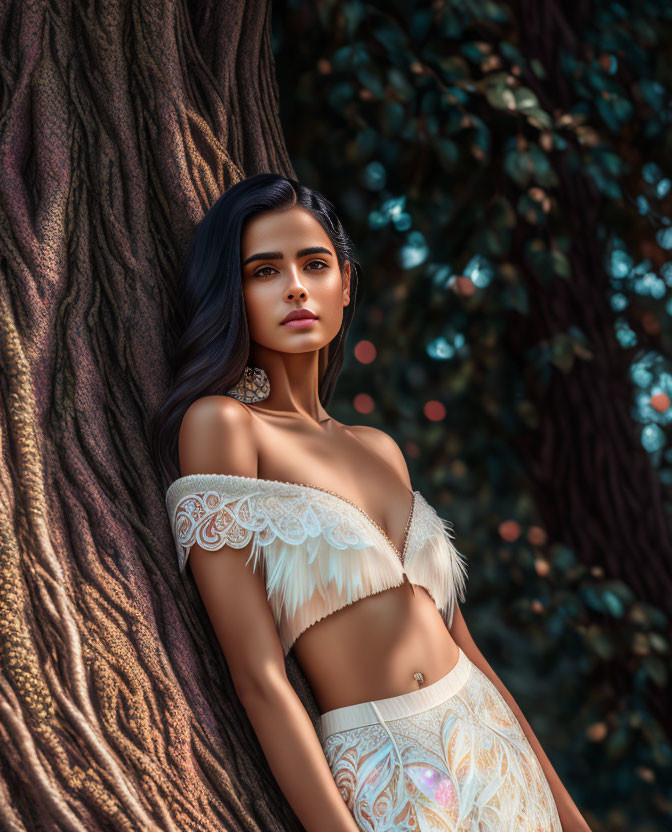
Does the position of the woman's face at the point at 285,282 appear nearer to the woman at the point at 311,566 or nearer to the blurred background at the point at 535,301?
the woman at the point at 311,566

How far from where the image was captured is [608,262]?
2.72 metres

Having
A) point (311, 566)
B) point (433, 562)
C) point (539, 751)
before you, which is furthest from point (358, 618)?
point (539, 751)

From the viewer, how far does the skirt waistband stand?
144 cm

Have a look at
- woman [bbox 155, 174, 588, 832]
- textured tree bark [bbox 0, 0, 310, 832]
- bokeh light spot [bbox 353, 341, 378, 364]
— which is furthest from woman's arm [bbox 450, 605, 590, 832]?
bokeh light spot [bbox 353, 341, 378, 364]

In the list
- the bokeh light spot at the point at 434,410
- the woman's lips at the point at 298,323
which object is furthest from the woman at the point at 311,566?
Answer: the bokeh light spot at the point at 434,410

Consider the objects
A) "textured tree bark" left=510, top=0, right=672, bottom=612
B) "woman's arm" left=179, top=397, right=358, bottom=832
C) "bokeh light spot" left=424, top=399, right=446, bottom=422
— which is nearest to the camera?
"woman's arm" left=179, top=397, right=358, bottom=832

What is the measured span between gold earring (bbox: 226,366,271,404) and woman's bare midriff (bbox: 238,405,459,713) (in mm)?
25

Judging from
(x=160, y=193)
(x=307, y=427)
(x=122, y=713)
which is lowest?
(x=122, y=713)

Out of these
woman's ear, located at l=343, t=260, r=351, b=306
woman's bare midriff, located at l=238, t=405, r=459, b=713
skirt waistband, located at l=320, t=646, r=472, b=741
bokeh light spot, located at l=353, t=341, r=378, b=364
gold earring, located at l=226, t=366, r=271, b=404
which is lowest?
skirt waistband, located at l=320, t=646, r=472, b=741

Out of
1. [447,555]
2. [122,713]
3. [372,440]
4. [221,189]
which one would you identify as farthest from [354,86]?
[122,713]

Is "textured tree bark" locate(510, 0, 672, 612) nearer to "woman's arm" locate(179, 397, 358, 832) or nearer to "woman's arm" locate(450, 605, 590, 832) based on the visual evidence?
"woman's arm" locate(450, 605, 590, 832)

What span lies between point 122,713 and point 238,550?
1.01 ft

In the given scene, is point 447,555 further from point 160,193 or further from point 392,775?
point 160,193

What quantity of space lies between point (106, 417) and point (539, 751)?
1.08 meters
